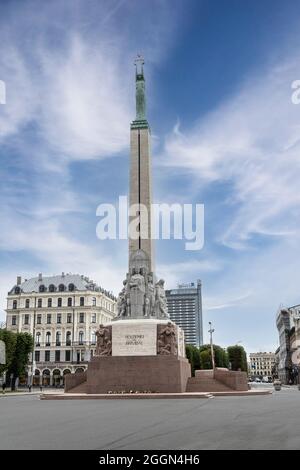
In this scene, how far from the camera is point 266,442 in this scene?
36.1 feet

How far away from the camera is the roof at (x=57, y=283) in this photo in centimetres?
9749

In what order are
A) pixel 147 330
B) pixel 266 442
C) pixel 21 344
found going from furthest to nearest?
1. pixel 21 344
2. pixel 147 330
3. pixel 266 442

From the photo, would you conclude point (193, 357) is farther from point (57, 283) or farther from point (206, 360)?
point (57, 283)

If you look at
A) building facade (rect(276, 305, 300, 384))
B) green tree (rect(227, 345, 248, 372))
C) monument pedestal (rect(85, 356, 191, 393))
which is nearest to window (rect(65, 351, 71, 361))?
green tree (rect(227, 345, 248, 372))

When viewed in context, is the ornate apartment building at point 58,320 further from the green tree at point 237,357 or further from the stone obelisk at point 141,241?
the stone obelisk at point 141,241

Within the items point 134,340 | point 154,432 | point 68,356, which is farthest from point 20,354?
point 154,432

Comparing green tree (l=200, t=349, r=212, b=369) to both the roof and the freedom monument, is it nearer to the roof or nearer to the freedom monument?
the roof

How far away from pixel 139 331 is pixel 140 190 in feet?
41.0

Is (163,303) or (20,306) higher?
(20,306)

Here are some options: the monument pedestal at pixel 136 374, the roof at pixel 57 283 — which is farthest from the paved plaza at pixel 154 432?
the roof at pixel 57 283
